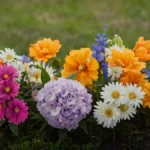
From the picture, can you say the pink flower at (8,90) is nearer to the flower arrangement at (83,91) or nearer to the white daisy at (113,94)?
the flower arrangement at (83,91)

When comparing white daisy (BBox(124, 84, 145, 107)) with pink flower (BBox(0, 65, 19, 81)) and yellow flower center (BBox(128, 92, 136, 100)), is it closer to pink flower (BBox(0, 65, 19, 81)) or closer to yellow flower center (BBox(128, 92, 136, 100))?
yellow flower center (BBox(128, 92, 136, 100))

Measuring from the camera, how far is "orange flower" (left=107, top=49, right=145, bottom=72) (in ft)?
9.18

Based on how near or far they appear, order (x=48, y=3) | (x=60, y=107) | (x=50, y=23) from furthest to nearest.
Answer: (x=48, y=3), (x=50, y=23), (x=60, y=107)

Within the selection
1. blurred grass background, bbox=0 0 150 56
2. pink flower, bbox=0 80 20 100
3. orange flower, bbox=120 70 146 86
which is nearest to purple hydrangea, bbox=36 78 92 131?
pink flower, bbox=0 80 20 100

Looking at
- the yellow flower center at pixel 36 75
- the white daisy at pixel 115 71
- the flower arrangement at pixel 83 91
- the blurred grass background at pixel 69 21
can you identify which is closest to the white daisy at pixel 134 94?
the flower arrangement at pixel 83 91

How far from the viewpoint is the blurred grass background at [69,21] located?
7141 millimetres

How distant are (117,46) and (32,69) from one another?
1.42 feet

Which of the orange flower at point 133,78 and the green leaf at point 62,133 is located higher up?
the orange flower at point 133,78

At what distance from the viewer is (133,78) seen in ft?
9.25

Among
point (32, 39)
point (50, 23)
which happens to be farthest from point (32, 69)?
point (50, 23)

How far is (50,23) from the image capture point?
315 inches

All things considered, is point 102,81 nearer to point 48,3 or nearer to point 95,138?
point 95,138

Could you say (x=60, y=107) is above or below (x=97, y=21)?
Result: below

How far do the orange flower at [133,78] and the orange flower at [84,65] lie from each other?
5.2 inches
